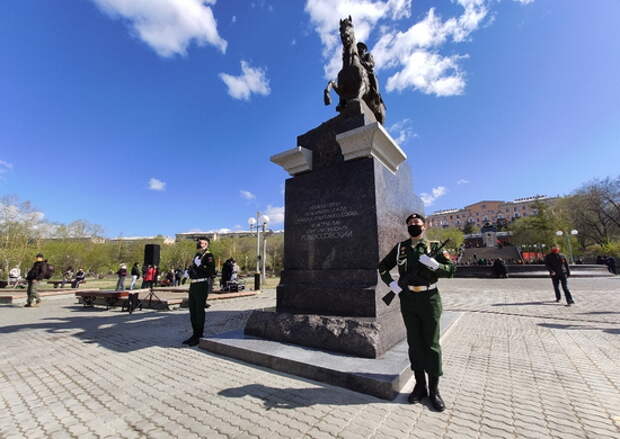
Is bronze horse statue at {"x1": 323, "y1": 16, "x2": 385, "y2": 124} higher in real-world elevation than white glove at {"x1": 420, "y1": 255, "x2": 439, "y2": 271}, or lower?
higher

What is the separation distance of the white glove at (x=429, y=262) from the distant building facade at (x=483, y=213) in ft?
330

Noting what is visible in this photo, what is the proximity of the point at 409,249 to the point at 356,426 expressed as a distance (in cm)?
167

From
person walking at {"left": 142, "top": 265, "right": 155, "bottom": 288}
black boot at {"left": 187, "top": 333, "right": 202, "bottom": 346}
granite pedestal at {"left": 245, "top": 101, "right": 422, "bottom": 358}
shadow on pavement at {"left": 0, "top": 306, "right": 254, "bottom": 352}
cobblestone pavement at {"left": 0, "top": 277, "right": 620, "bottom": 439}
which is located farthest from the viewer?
person walking at {"left": 142, "top": 265, "right": 155, "bottom": 288}

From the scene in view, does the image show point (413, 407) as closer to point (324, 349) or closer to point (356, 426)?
Result: point (356, 426)

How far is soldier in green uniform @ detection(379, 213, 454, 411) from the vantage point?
250cm

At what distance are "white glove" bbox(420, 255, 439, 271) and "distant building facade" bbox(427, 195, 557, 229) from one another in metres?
101

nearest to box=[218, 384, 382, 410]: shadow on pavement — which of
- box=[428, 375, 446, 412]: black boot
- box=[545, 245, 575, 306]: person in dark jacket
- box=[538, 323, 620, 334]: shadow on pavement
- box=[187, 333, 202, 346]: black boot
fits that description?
box=[428, 375, 446, 412]: black boot

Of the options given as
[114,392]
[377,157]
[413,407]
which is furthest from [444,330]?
[114,392]

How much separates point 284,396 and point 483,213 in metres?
125

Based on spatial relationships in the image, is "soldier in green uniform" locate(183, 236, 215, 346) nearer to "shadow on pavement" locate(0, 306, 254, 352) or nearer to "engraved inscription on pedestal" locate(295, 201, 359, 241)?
"shadow on pavement" locate(0, 306, 254, 352)

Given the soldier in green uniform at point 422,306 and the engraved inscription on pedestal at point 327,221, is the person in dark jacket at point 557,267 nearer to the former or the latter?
the engraved inscription on pedestal at point 327,221

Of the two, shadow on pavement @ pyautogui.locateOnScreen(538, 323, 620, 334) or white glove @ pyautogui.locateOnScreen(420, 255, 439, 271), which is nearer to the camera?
white glove @ pyautogui.locateOnScreen(420, 255, 439, 271)

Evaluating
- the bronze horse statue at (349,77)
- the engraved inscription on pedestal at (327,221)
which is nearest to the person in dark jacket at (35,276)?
the engraved inscription on pedestal at (327,221)

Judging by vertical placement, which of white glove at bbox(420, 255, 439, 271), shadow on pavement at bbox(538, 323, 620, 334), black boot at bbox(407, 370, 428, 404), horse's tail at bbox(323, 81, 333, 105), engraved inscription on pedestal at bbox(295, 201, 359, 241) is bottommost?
shadow on pavement at bbox(538, 323, 620, 334)
